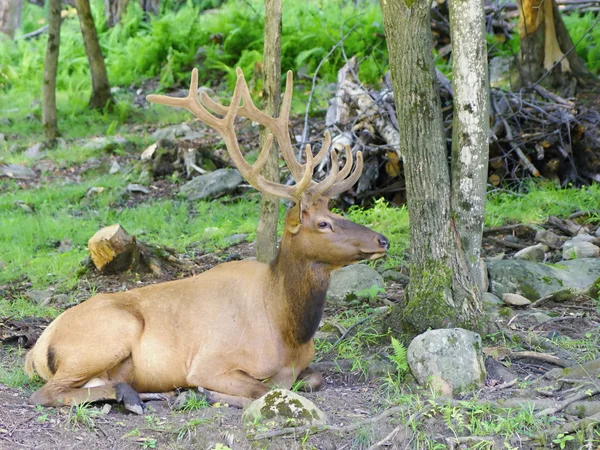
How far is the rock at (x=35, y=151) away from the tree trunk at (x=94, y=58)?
7.33 ft

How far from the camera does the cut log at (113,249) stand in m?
9.15

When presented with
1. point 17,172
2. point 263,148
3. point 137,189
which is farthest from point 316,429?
point 17,172

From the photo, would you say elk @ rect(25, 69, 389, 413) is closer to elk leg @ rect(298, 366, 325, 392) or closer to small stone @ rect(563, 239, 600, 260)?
elk leg @ rect(298, 366, 325, 392)

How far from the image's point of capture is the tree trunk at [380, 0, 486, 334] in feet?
20.2

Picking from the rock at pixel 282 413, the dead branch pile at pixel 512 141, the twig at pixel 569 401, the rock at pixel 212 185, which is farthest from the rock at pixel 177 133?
the twig at pixel 569 401

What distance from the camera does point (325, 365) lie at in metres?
6.51

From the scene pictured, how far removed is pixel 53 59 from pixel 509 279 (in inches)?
428

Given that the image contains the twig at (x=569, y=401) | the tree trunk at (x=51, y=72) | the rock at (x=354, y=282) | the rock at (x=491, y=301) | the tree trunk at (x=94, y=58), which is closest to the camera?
the twig at (x=569, y=401)

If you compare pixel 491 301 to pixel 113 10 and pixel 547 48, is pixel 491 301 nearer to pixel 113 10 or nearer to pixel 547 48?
pixel 547 48

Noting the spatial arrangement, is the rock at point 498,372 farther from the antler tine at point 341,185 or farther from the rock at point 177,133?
the rock at point 177,133

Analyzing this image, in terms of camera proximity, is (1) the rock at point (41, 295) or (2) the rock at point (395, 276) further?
(1) the rock at point (41, 295)

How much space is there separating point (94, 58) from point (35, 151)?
2.56 m

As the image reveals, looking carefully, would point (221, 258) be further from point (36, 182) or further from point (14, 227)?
point (36, 182)

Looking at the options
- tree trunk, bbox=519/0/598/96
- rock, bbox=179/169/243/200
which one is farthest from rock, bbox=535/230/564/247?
rock, bbox=179/169/243/200
